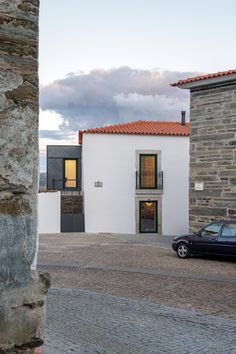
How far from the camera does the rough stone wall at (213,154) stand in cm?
1722

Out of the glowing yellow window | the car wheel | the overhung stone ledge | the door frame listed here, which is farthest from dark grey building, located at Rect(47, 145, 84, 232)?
the overhung stone ledge

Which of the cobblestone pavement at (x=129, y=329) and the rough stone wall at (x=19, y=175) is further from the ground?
the rough stone wall at (x=19, y=175)

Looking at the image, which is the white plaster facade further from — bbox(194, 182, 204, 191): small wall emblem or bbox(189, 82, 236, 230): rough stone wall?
bbox(194, 182, 204, 191): small wall emblem

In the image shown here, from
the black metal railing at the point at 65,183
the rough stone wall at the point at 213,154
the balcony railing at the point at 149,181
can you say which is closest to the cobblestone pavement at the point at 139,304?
the rough stone wall at the point at 213,154

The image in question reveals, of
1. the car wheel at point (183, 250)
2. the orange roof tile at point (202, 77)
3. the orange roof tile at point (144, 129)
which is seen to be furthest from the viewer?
the orange roof tile at point (144, 129)

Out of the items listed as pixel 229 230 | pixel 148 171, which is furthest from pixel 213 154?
pixel 148 171

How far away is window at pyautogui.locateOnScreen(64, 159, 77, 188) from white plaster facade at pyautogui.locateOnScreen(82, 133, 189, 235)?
8.24ft

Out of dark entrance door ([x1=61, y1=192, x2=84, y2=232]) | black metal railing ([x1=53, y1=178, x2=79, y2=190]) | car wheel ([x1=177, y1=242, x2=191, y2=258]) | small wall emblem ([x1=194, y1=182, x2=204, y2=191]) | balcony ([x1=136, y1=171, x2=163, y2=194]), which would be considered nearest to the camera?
car wheel ([x1=177, y1=242, x2=191, y2=258])

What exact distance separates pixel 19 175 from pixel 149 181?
1011 inches

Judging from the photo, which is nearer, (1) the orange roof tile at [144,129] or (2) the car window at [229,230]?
(2) the car window at [229,230]

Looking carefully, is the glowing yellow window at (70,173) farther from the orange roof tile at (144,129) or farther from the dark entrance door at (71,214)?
the dark entrance door at (71,214)

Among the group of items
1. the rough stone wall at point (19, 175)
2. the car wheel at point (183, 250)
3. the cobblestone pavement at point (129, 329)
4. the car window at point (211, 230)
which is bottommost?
the cobblestone pavement at point (129, 329)

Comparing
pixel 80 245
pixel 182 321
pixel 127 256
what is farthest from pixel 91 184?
pixel 182 321

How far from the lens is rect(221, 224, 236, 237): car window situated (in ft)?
45.1
